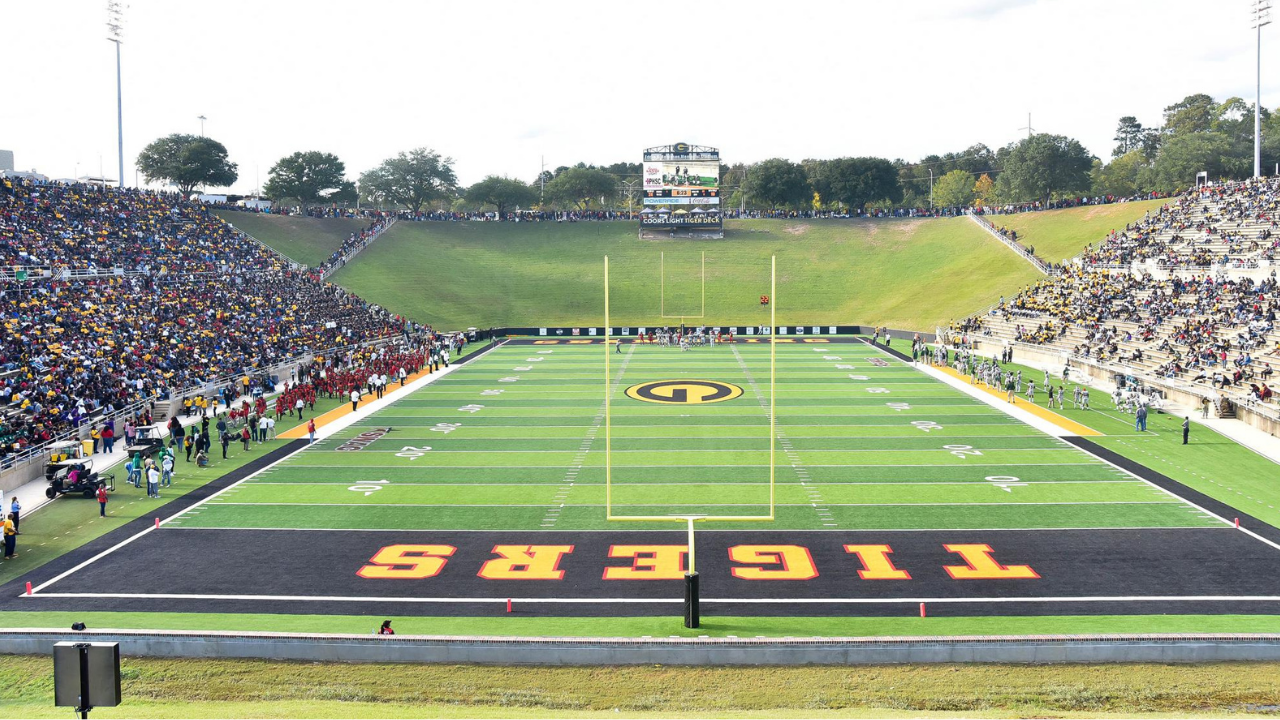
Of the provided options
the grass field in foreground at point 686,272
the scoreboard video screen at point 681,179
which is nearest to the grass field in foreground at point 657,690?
the grass field in foreground at point 686,272

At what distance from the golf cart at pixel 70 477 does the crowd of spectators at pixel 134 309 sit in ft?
4.94

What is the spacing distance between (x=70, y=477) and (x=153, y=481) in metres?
1.85

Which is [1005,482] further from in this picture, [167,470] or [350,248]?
[350,248]

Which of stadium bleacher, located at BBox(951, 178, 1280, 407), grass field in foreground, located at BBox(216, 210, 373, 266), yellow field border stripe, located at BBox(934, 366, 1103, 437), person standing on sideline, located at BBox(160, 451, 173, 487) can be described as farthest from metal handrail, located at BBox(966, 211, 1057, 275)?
person standing on sideline, located at BBox(160, 451, 173, 487)

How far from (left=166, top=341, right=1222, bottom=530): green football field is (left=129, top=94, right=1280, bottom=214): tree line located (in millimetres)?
57512

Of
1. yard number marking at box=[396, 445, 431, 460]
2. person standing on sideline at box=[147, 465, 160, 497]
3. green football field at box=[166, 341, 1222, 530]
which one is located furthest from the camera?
yard number marking at box=[396, 445, 431, 460]

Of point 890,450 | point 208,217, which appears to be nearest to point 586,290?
point 208,217

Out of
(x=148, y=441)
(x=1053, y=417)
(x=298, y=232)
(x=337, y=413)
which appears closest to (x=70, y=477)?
(x=148, y=441)

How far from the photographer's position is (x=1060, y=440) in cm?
2423

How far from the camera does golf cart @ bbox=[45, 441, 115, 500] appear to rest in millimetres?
Answer: 19156

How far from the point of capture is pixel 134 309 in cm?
3428

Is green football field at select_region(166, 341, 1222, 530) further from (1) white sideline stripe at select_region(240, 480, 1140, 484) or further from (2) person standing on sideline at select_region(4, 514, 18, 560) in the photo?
(2) person standing on sideline at select_region(4, 514, 18, 560)

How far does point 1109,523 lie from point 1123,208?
173 ft

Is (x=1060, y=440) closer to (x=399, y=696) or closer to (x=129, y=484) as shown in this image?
(x=399, y=696)
